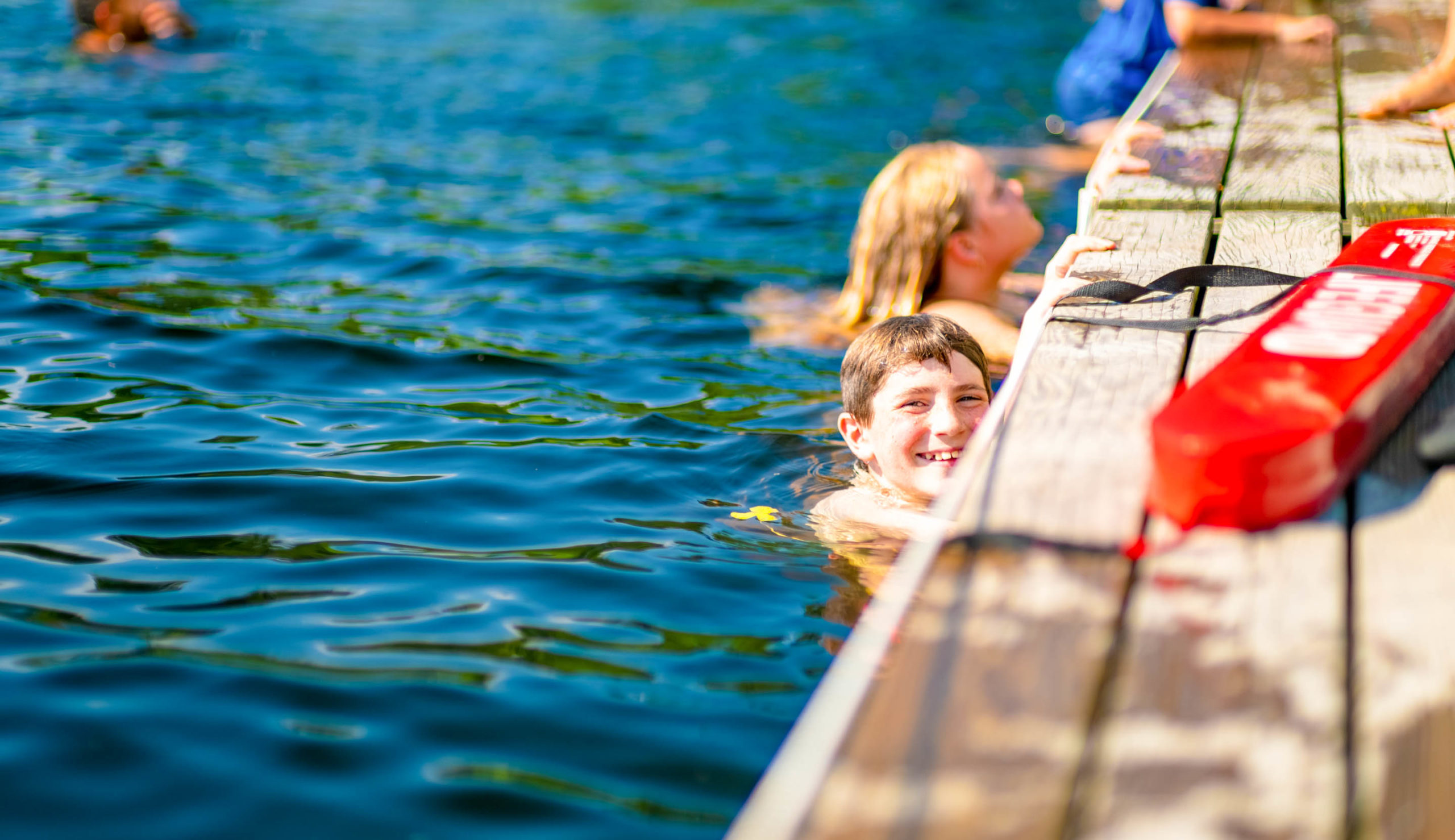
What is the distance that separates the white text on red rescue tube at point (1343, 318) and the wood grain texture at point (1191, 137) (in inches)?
44.8

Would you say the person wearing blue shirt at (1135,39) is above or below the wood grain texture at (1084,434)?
above

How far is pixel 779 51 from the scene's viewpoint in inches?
467

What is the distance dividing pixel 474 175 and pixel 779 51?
5.17 metres

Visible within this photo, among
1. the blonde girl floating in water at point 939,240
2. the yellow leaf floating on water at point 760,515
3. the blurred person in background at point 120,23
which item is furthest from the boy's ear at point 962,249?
the blurred person in background at point 120,23

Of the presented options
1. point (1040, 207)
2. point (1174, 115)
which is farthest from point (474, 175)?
point (1174, 115)

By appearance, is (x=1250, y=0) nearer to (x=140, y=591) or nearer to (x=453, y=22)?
(x=140, y=591)

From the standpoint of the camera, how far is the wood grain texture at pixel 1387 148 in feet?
10.9

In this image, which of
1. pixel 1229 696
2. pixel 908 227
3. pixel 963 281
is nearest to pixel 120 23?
pixel 908 227

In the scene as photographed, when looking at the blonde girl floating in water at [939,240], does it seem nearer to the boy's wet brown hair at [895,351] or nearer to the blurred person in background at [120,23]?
the boy's wet brown hair at [895,351]

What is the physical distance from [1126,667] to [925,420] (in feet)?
5.98

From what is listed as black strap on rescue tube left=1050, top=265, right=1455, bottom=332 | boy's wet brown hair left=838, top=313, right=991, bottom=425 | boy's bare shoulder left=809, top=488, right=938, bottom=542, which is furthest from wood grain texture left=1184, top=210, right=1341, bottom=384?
boy's bare shoulder left=809, top=488, right=938, bottom=542

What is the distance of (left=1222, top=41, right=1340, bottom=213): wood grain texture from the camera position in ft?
11.4

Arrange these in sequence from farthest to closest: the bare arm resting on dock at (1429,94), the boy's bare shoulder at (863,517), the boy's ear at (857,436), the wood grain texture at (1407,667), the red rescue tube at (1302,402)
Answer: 1. the bare arm resting on dock at (1429,94)
2. the boy's ear at (857,436)
3. the boy's bare shoulder at (863,517)
4. the red rescue tube at (1302,402)
5. the wood grain texture at (1407,667)

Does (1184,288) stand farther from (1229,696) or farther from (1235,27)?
(1235,27)
